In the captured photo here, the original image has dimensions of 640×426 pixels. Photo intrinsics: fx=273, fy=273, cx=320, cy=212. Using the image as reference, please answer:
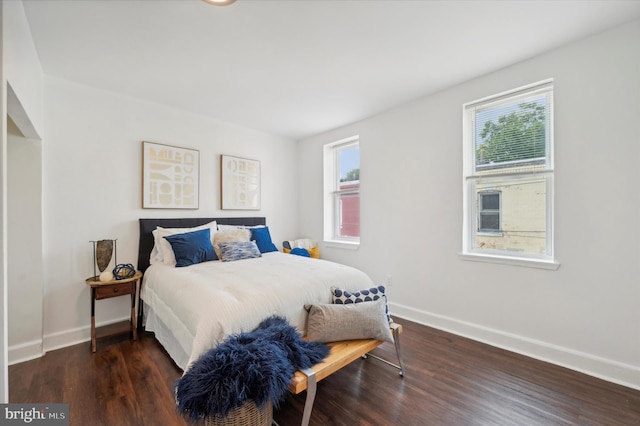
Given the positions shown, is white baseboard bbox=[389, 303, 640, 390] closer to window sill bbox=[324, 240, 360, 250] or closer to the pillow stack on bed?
window sill bbox=[324, 240, 360, 250]

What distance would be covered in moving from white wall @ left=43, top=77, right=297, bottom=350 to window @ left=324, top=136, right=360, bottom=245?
1906 mm

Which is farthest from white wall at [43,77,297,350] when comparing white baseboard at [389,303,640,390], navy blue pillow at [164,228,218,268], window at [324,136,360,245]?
white baseboard at [389,303,640,390]

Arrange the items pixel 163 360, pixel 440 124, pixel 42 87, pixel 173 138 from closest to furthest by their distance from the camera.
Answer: pixel 163 360 < pixel 42 87 < pixel 440 124 < pixel 173 138

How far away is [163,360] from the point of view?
225 centimetres

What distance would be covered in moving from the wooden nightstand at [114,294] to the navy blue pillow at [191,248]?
0.44 meters

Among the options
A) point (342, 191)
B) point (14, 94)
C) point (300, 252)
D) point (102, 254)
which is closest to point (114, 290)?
point (102, 254)

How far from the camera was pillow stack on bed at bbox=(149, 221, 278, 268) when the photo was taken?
2711 millimetres

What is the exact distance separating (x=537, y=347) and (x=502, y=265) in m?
0.69

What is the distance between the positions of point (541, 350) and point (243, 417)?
238 cm

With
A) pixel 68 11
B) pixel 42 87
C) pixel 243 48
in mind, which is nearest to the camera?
pixel 68 11

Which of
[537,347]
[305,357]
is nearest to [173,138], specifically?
[305,357]

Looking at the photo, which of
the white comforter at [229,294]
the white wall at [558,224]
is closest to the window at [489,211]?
the white wall at [558,224]

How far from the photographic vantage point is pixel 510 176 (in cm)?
248

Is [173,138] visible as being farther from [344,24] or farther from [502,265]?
[502,265]
